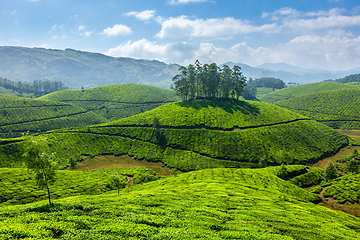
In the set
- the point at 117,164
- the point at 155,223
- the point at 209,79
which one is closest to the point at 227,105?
the point at 209,79

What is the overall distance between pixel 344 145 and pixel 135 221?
575 feet

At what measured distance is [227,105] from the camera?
160 m

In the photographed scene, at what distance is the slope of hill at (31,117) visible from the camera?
150750 mm

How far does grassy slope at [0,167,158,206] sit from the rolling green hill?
97.9 ft

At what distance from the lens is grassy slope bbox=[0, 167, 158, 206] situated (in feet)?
178

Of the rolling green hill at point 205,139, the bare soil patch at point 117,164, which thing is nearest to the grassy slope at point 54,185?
the bare soil patch at point 117,164

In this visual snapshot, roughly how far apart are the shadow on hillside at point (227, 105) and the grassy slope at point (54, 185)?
3788 inches

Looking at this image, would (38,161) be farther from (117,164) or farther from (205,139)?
(205,139)

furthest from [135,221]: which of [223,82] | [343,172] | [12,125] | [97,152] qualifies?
[12,125]

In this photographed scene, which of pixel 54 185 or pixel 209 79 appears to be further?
pixel 209 79

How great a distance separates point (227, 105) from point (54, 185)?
477ft

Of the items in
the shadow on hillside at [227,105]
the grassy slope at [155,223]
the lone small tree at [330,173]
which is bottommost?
the lone small tree at [330,173]

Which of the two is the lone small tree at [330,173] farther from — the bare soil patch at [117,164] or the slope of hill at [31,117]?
the slope of hill at [31,117]

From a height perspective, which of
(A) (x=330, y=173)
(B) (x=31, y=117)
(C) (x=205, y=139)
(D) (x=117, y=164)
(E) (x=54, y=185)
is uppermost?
(B) (x=31, y=117)
